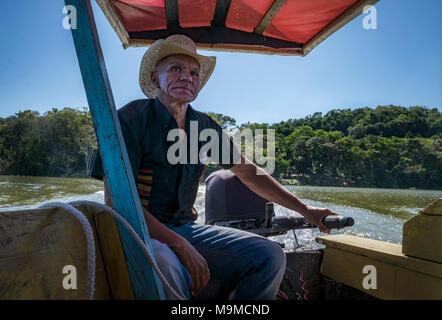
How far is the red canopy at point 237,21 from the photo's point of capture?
174 centimetres

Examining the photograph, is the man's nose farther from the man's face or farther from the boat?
the boat

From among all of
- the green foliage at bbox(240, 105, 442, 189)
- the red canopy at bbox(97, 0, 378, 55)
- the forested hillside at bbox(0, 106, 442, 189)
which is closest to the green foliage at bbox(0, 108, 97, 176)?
the forested hillside at bbox(0, 106, 442, 189)

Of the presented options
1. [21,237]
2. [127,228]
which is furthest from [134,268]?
[21,237]

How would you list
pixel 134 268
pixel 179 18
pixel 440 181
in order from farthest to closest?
pixel 440 181 → pixel 179 18 → pixel 134 268

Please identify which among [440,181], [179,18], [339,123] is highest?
[339,123]

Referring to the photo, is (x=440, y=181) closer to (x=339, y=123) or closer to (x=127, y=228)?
(x=339, y=123)

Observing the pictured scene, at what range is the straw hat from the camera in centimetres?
149

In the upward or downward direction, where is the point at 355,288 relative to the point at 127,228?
downward

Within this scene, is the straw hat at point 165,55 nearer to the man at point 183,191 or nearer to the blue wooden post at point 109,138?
the man at point 183,191

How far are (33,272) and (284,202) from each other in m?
1.27

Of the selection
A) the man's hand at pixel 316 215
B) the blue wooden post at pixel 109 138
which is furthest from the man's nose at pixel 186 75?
the man's hand at pixel 316 215

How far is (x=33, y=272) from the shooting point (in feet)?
2.08

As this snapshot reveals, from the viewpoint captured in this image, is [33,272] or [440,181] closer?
[33,272]
